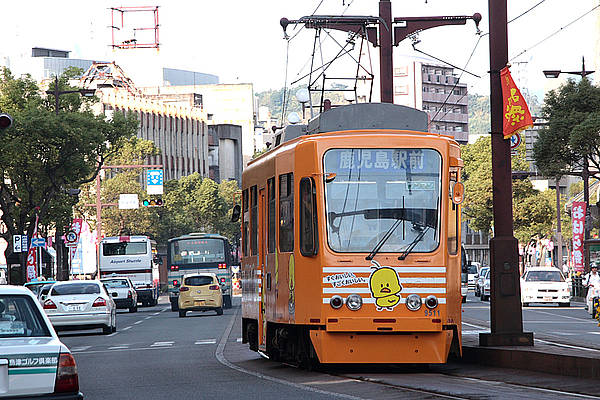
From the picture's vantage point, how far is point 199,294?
48188 millimetres

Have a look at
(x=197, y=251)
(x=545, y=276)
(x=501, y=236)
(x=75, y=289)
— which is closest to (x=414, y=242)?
(x=501, y=236)

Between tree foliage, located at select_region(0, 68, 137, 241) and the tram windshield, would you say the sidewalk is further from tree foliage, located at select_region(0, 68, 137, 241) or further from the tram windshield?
tree foliage, located at select_region(0, 68, 137, 241)

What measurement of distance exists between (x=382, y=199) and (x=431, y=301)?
152 centimetres

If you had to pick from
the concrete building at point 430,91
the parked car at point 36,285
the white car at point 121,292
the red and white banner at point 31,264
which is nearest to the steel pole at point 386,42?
the parked car at point 36,285

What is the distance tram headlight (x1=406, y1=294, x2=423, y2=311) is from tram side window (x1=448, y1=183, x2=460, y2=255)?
2.96 ft

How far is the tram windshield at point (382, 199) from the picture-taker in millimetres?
16828

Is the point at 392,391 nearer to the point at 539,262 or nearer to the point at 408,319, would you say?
the point at 408,319

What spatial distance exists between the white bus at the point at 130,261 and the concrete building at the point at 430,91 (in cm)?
11386

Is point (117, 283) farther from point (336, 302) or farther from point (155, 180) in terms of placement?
point (336, 302)

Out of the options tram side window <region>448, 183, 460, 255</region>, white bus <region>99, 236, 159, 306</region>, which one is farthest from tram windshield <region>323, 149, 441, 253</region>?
white bus <region>99, 236, 159, 306</region>

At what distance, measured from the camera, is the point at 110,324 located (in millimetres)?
36312

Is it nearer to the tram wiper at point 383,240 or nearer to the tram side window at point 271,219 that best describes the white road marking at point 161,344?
the tram side window at point 271,219

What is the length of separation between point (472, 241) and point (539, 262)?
66.7m

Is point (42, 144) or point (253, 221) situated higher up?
point (42, 144)
